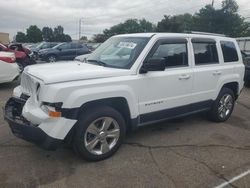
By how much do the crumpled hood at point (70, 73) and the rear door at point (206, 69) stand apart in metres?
1.65

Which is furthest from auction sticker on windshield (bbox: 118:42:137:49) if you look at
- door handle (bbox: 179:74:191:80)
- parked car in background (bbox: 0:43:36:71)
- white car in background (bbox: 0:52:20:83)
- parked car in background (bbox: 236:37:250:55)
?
parked car in background (bbox: 236:37:250:55)

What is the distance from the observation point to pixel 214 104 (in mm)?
5930

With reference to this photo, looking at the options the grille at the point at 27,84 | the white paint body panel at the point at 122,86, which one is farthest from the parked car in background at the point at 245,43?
the grille at the point at 27,84

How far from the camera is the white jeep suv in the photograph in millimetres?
3730

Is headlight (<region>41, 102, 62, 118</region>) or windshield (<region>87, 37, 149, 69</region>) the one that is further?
windshield (<region>87, 37, 149, 69</region>)

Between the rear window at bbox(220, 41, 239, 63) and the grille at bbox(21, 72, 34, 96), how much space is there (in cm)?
386

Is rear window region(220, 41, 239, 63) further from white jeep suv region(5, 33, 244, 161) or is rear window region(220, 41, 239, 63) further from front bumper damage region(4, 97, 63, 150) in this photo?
front bumper damage region(4, 97, 63, 150)

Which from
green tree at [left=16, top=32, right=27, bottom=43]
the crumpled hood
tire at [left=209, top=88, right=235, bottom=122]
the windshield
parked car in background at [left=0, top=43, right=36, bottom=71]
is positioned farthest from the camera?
green tree at [left=16, top=32, right=27, bottom=43]

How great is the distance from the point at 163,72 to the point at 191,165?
5.00 ft

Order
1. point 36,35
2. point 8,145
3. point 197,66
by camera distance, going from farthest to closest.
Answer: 1. point 36,35
2. point 197,66
3. point 8,145

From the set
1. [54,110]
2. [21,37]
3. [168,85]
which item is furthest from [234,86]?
[21,37]

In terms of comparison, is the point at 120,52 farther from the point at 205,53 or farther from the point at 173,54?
the point at 205,53

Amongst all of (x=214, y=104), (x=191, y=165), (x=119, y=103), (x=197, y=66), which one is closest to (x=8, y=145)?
(x=119, y=103)

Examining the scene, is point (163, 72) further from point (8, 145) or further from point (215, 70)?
point (8, 145)
